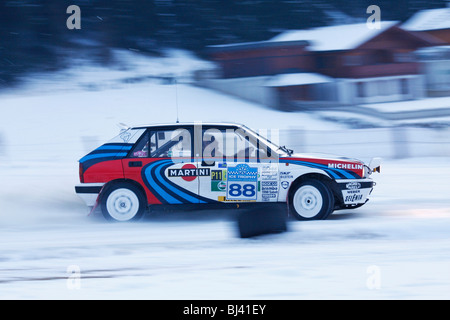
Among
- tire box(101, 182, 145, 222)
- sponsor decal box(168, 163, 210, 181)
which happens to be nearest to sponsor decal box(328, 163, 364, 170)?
sponsor decal box(168, 163, 210, 181)

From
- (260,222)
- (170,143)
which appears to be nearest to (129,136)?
(170,143)

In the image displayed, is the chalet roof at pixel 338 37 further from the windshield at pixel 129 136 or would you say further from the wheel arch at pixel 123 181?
the wheel arch at pixel 123 181

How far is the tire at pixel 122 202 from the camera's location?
9.43 metres

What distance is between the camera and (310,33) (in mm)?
47469

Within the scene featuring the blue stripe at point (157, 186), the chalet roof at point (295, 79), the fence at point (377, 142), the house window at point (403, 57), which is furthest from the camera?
the house window at point (403, 57)

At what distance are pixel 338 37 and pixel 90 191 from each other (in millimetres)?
39357

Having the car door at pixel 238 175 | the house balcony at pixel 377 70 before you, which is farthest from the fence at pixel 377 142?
the house balcony at pixel 377 70

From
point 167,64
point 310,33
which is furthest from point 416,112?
point 167,64

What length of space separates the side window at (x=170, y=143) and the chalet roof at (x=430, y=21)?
4009 cm

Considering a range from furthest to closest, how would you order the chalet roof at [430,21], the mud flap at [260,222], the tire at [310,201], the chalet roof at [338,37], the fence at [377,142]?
the chalet roof at [430,21]
the chalet roof at [338,37]
the fence at [377,142]
the tire at [310,201]
the mud flap at [260,222]

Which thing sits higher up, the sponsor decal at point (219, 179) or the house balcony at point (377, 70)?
the house balcony at point (377, 70)

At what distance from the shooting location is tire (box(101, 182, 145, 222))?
30.9ft
